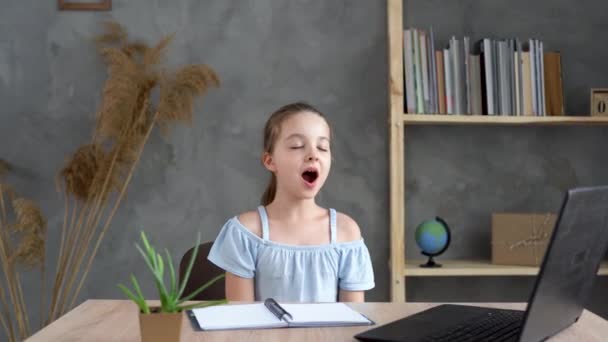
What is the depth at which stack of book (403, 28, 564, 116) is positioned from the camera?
3064 millimetres

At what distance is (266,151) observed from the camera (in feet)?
6.40

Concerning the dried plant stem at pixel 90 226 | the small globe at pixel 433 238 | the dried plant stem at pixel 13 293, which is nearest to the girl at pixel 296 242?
the small globe at pixel 433 238

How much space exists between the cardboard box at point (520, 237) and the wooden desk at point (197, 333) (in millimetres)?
1579

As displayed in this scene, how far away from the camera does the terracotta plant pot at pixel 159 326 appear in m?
1.13

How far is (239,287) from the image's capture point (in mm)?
1791

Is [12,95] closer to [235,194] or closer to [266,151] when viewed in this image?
[235,194]

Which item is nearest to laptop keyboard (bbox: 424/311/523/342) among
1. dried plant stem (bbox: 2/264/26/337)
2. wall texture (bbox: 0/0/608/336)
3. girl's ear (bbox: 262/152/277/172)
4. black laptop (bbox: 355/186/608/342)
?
black laptop (bbox: 355/186/608/342)

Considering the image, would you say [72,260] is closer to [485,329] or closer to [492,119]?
[492,119]

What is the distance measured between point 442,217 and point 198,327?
7.22 ft

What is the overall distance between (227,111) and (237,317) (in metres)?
2.02

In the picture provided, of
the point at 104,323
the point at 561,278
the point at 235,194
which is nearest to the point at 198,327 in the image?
the point at 104,323

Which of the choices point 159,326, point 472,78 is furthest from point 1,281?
point 159,326

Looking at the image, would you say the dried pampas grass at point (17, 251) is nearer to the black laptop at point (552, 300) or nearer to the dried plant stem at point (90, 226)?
the dried plant stem at point (90, 226)

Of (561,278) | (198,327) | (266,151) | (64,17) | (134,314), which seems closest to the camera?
(561,278)
